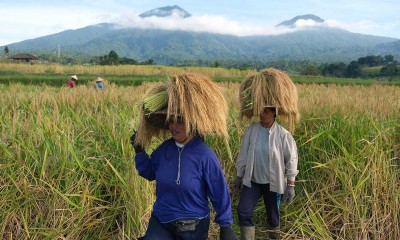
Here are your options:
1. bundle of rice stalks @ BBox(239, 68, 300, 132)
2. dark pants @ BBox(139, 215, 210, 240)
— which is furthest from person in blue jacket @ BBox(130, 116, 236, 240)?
bundle of rice stalks @ BBox(239, 68, 300, 132)

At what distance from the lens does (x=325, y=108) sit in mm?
4250

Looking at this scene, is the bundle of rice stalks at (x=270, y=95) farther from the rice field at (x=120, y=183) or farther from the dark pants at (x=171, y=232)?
the dark pants at (x=171, y=232)

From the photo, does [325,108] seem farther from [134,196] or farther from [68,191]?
[68,191]

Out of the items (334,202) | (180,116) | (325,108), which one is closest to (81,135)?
(180,116)

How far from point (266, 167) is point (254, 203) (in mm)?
296

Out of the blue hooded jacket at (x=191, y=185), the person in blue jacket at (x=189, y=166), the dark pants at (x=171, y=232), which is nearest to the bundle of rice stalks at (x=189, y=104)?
the person in blue jacket at (x=189, y=166)

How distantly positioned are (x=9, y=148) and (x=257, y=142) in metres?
1.83

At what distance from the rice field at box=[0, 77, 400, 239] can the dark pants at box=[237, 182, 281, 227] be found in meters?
0.12

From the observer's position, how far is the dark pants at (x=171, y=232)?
6.88ft

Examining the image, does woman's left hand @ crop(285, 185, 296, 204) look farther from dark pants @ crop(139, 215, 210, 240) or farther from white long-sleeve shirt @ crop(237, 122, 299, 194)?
dark pants @ crop(139, 215, 210, 240)

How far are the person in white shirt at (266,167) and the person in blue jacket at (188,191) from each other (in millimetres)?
781

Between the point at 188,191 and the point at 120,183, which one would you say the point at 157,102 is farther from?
the point at 120,183

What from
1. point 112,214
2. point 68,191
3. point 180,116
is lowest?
point 112,214

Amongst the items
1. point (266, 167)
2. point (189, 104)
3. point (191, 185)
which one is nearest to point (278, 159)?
point (266, 167)
